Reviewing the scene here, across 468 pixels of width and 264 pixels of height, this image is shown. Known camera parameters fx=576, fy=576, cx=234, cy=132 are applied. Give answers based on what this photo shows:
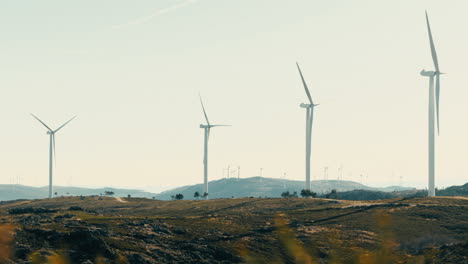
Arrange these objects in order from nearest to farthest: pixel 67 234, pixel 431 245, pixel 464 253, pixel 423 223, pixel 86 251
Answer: pixel 464 253 → pixel 86 251 → pixel 67 234 → pixel 431 245 → pixel 423 223

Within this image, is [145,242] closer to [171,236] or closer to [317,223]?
[171,236]

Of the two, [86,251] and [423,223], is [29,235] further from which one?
[423,223]

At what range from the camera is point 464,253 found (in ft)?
414

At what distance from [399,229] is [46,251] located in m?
106

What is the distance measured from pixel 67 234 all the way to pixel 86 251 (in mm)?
11721

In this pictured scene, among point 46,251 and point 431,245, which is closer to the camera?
point 46,251

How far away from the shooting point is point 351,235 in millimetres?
174375

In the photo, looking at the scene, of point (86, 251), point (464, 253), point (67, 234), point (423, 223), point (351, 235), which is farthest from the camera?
point (423, 223)

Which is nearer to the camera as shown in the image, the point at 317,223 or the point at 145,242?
the point at 145,242

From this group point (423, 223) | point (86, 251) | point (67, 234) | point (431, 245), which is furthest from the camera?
point (423, 223)

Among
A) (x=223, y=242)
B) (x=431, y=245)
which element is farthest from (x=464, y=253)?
(x=223, y=242)

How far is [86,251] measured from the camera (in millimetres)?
136625

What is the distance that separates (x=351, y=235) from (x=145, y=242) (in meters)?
62.5

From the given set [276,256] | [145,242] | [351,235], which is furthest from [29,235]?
[351,235]
